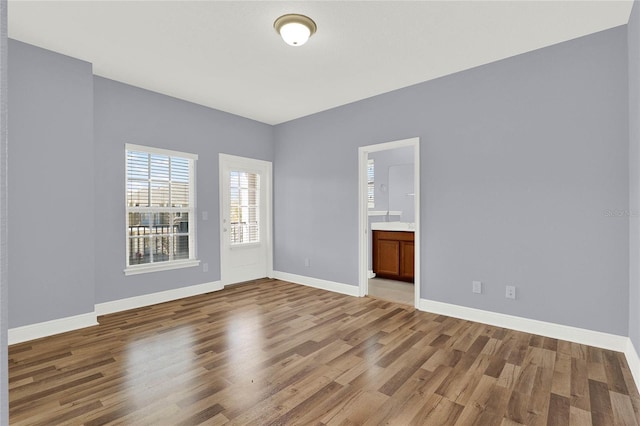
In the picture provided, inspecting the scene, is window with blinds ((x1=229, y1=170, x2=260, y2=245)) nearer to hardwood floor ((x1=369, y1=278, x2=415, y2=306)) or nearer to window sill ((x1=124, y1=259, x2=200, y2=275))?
window sill ((x1=124, y1=259, x2=200, y2=275))

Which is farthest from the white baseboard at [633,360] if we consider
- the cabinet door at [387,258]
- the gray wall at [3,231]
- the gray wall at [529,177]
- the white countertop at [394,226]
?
the gray wall at [3,231]

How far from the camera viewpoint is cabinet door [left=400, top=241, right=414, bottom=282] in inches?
209

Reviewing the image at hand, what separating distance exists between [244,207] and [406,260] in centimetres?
294

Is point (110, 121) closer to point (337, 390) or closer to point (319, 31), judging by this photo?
point (319, 31)

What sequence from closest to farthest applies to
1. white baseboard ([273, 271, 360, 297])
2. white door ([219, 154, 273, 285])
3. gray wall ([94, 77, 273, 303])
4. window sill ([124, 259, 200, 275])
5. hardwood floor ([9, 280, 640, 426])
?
hardwood floor ([9, 280, 640, 426]) < gray wall ([94, 77, 273, 303]) < window sill ([124, 259, 200, 275]) < white baseboard ([273, 271, 360, 297]) < white door ([219, 154, 273, 285])

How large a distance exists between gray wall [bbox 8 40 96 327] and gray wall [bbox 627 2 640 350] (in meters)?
5.01

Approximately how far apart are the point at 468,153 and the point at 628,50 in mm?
1491

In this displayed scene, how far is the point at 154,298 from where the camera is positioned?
4230mm

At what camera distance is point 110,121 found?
3852 mm

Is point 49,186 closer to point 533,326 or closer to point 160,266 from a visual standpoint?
point 160,266

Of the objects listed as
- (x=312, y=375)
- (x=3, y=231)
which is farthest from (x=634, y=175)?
(x=3, y=231)

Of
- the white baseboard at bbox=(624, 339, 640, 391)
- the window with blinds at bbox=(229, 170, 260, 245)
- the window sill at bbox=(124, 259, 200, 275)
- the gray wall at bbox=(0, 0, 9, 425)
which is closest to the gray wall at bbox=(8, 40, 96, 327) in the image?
the window sill at bbox=(124, 259, 200, 275)

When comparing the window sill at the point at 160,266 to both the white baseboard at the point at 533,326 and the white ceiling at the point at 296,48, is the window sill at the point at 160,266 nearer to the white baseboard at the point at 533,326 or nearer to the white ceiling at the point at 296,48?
the white ceiling at the point at 296,48

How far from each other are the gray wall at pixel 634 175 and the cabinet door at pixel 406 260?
2864 millimetres
